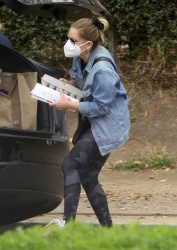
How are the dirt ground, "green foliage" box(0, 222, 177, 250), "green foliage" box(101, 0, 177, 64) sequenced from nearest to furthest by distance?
"green foliage" box(0, 222, 177, 250) < the dirt ground < "green foliage" box(101, 0, 177, 64)

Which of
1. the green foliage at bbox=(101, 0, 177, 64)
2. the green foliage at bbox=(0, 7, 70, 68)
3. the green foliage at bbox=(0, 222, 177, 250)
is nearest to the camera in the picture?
the green foliage at bbox=(0, 222, 177, 250)

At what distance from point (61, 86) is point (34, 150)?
0.54 metres

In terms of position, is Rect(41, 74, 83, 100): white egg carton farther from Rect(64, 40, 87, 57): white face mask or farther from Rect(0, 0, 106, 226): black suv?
Rect(0, 0, 106, 226): black suv

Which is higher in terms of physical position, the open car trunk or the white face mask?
the white face mask

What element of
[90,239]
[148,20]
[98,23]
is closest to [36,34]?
[148,20]

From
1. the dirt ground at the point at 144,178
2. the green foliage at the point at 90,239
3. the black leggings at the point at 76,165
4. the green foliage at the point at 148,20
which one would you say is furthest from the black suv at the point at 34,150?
the green foliage at the point at 148,20

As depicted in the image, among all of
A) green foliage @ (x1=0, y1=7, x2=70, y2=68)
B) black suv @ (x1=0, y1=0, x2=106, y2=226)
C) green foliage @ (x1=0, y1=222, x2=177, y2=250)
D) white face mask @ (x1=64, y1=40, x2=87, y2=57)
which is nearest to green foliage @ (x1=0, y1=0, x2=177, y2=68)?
green foliage @ (x1=0, y1=7, x2=70, y2=68)

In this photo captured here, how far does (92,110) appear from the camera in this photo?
266 inches

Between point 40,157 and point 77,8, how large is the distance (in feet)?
4.41

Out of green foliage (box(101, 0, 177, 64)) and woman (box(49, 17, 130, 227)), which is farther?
green foliage (box(101, 0, 177, 64))

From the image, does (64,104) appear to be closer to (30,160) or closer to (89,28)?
(30,160)

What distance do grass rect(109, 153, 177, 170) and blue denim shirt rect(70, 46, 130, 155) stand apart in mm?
4259

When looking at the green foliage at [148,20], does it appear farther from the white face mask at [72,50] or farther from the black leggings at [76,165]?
the black leggings at [76,165]

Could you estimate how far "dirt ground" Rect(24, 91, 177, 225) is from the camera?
8.41 metres
